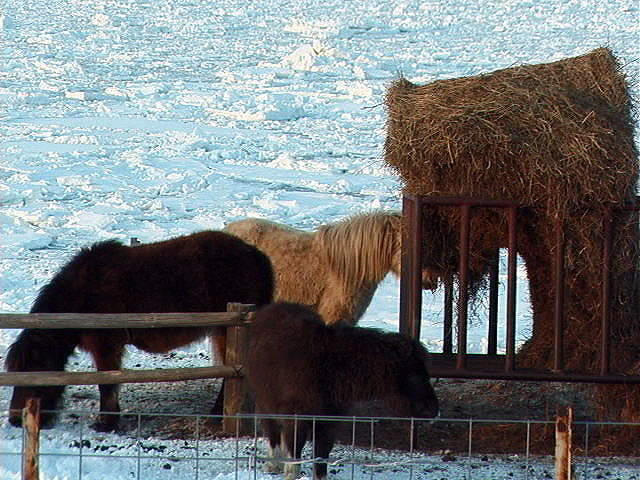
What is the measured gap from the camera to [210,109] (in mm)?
20344

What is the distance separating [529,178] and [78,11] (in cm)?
2553

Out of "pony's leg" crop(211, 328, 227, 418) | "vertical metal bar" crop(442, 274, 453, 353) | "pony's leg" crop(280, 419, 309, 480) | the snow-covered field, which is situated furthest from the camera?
the snow-covered field

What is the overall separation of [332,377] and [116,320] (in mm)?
1655

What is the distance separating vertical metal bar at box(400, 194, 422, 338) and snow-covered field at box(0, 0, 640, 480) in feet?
2.93

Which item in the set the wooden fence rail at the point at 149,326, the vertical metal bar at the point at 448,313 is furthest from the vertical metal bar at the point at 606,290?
the wooden fence rail at the point at 149,326

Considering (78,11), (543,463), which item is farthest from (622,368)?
(78,11)

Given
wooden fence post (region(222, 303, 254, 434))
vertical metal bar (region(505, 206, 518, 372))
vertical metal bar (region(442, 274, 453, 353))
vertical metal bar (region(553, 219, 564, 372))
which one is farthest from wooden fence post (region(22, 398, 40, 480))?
vertical metal bar (region(442, 274, 453, 353))

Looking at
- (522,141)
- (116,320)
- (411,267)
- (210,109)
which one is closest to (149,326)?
(116,320)

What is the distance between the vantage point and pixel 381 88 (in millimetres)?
21516

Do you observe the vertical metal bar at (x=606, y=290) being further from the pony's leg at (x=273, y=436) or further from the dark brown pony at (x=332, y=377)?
the pony's leg at (x=273, y=436)

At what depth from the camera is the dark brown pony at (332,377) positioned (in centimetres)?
552

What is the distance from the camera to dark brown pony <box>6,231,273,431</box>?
696 centimetres

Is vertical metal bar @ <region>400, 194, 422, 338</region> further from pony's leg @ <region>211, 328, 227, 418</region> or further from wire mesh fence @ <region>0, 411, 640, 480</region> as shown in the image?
pony's leg @ <region>211, 328, 227, 418</region>

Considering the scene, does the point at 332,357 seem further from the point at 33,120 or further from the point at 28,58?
the point at 28,58
